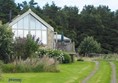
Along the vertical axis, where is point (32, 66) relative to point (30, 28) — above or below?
below

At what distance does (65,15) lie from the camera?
429 ft

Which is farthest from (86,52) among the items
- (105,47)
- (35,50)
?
(35,50)

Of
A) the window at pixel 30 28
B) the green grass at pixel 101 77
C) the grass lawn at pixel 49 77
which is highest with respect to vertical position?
the window at pixel 30 28

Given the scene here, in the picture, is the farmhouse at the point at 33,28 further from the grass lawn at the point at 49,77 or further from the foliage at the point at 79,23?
the foliage at the point at 79,23

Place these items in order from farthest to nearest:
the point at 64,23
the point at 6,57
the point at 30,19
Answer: the point at 64,23 < the point at 30,19 < the point at 6,57

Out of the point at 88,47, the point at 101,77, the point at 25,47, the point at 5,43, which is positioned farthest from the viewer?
the point at 88,47

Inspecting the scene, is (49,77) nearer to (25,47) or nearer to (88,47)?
(25,47)

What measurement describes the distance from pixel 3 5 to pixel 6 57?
64.9m

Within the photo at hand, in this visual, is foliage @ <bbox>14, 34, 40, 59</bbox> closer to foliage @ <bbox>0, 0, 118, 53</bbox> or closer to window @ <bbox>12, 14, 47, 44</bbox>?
window @ <bbox>12, 14, 47, 44</bbox>

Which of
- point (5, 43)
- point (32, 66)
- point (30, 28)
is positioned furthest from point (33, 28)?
point (32, 66)

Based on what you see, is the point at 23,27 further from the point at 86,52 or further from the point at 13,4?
the point at 13,4

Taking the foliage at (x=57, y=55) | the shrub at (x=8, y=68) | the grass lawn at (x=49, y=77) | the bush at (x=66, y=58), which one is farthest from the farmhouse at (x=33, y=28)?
the grass lawn at (x=49, y=77)

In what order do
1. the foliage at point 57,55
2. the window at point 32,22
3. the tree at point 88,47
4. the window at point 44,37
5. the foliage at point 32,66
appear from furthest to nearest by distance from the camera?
the tree at point 88,47
the window at point 44,37
the window at point 32,22
the foliage at point 57,55
the foliage at point 32,66

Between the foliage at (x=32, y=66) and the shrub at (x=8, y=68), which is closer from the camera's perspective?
the shrub at (x=8, y=68)
